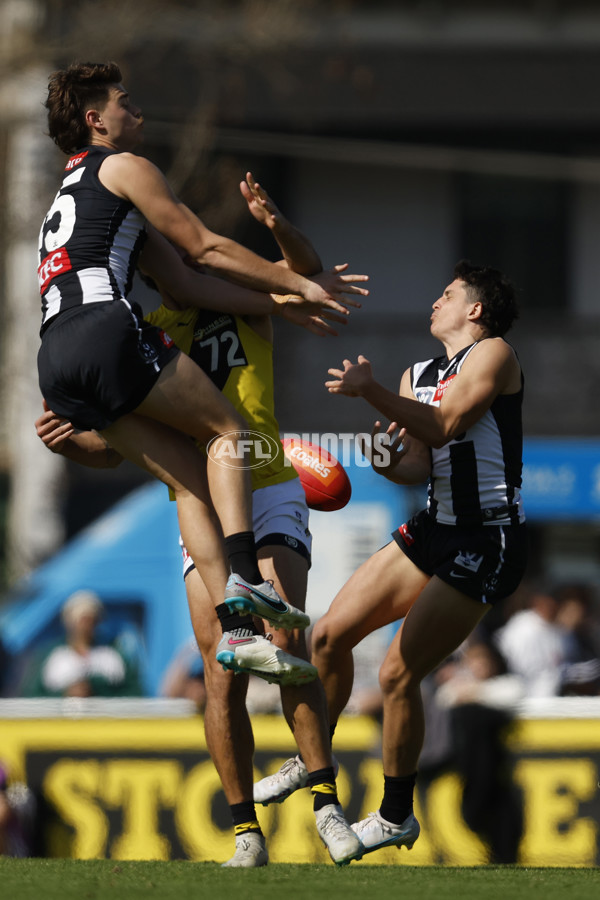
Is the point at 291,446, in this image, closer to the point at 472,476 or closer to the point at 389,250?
the point at 472,476

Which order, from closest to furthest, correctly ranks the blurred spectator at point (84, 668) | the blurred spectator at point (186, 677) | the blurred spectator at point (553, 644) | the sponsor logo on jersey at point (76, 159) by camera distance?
the sponsor logo on jersey at point (76, 159)
the blurred spectator at point (186, 677)
the blurred spectator at point (553, 644)
the blurred spectator at point (84, 668)

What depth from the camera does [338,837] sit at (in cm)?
536

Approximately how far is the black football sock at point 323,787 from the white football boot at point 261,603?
734 millimetres

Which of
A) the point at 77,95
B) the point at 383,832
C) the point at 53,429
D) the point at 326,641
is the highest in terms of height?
the point at 77,95

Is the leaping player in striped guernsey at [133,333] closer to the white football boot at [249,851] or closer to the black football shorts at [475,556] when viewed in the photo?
the black football shorts at [475,556]

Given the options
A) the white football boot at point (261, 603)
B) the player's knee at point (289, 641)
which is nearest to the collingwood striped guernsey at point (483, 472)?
the player's knee at point (289, 641)

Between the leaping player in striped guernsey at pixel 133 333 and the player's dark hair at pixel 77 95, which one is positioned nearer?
the leaping player in striped guernsey at pixel 133 333

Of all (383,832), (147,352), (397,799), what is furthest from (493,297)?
(383,832)

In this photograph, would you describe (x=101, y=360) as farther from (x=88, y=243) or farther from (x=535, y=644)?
(x=535, y=644)

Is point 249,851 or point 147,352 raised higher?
point 147,352

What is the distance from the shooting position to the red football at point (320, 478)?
244 inches

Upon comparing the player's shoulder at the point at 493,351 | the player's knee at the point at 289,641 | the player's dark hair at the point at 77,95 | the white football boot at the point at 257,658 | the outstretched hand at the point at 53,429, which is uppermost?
the player's dark hair at the point at 77,95

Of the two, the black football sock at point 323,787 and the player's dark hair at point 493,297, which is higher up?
the player's dark hair at point 493,297

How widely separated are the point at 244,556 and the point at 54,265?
1337mm
